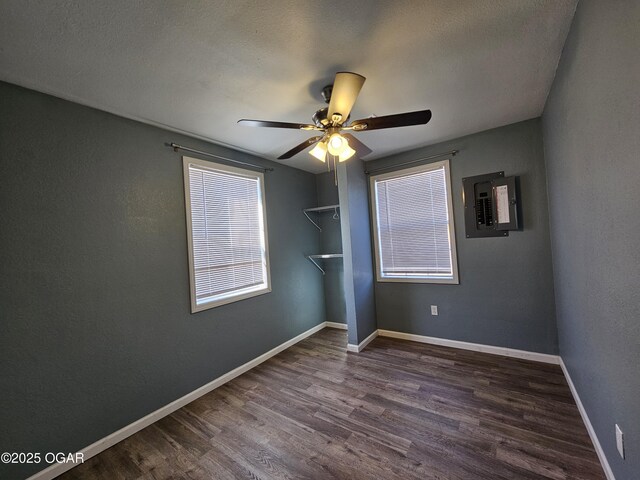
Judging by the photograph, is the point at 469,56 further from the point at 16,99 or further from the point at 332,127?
the point at 16,99

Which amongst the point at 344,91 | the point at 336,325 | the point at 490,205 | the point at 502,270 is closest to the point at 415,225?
the point at 490,205

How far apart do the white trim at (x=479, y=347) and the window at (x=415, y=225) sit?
73 centimetres

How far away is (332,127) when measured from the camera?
1.78m

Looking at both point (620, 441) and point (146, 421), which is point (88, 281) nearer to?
point (146, 421)

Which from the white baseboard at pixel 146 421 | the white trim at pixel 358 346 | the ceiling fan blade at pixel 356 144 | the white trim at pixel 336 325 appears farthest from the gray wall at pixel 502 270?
the white baseboard at pixel 146 421

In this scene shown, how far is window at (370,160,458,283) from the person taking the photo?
304 cm

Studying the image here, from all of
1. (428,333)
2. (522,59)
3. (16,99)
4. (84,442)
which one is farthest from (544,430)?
(16,99)

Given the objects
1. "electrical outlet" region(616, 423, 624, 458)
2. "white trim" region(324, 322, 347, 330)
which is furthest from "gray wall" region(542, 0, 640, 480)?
"white trim" region(324, 322, 347, 330)

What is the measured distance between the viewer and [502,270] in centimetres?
274

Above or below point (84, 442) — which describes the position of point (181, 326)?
above

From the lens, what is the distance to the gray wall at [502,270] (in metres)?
2.54

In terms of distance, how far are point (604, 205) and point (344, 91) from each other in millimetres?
1419

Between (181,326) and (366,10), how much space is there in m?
2.67

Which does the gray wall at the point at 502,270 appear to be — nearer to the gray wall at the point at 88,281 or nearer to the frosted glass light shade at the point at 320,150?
the frosted glass light shade at the point at 320,150
